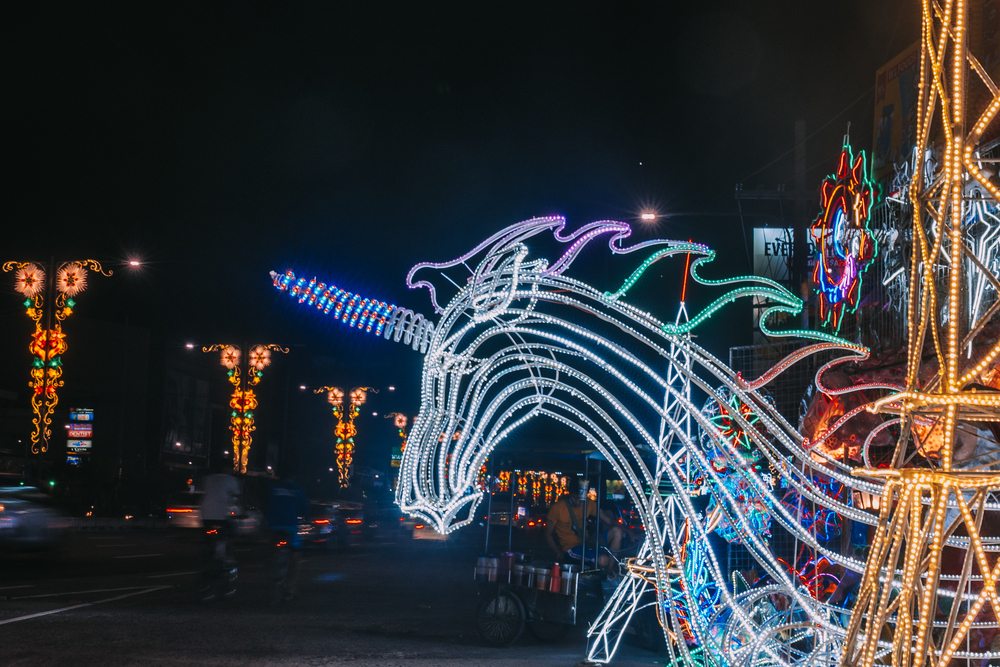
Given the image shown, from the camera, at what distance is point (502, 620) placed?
1221 centimetres

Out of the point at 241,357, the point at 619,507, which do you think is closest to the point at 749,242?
the point at 619,507

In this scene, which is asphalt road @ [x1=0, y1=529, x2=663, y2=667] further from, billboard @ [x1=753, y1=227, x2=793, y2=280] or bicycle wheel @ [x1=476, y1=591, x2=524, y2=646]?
billboard @ [x1=753, y1=227, x2=793, y2=280]

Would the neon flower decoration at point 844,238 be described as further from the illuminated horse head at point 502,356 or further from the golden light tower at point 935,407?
the golden light tower at point 935,407

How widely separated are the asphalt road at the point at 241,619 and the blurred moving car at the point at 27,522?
344 mm

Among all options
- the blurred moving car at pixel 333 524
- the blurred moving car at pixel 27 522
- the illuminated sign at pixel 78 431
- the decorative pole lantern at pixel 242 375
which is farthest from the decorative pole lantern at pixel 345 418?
the blurred moving car at pixel 27 522

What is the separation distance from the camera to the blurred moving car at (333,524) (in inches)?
1041

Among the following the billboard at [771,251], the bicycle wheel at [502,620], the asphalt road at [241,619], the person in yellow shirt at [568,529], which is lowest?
the asphalt road at [241,619]

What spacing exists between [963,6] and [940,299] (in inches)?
203

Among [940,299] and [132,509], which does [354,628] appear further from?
[132,509]

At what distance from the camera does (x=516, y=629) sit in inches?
480

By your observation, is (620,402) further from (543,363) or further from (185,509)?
(185,509)

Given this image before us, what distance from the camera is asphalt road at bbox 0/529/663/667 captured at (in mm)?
10781

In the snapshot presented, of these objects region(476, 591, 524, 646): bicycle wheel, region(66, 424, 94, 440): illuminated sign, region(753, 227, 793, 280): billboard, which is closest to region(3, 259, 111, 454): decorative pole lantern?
region(66, 424, 94, 440): illuminated sign

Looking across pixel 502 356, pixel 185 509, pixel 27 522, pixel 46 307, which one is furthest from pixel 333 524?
pixel 502 356
